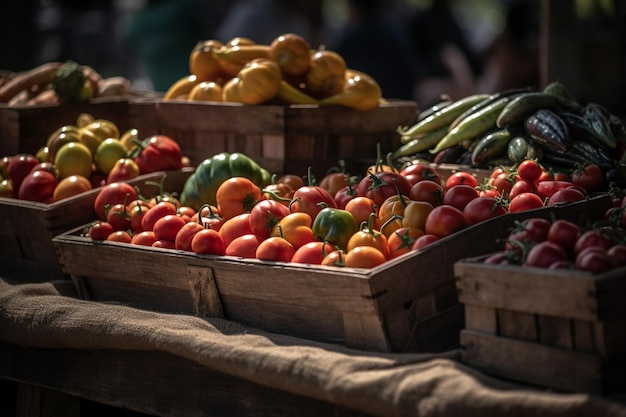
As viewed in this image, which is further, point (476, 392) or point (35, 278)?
point (35, 278)

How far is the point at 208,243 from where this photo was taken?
3293 millimetres

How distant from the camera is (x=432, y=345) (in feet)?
9.87

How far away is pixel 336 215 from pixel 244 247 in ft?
1.14

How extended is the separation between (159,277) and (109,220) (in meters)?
0.46

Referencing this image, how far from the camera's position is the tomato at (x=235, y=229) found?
Answer: 338 cm

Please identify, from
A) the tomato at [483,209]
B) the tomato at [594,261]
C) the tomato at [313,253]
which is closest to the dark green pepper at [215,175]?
the tomato at [313,253]

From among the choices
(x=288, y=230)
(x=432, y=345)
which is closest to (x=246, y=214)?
(x=288, y=230)

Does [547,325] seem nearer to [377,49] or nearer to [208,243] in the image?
[208,243]

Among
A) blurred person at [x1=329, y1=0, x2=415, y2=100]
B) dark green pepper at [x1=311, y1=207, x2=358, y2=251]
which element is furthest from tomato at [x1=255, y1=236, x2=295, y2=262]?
blurred person at [x1=329, y1=0, x2=415, y2=100]

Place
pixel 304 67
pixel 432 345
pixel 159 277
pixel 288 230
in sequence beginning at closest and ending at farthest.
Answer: pixel 432 345
pixel 288 230
pixel 159 277
pixel 304 67

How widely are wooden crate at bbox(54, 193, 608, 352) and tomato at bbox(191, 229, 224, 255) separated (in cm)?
3

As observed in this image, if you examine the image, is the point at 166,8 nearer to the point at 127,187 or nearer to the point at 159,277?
the point at 127,187

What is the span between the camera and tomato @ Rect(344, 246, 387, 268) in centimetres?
295

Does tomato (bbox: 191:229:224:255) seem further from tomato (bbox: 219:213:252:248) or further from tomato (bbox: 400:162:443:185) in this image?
tomato (bbox: 400:162:443:185)
